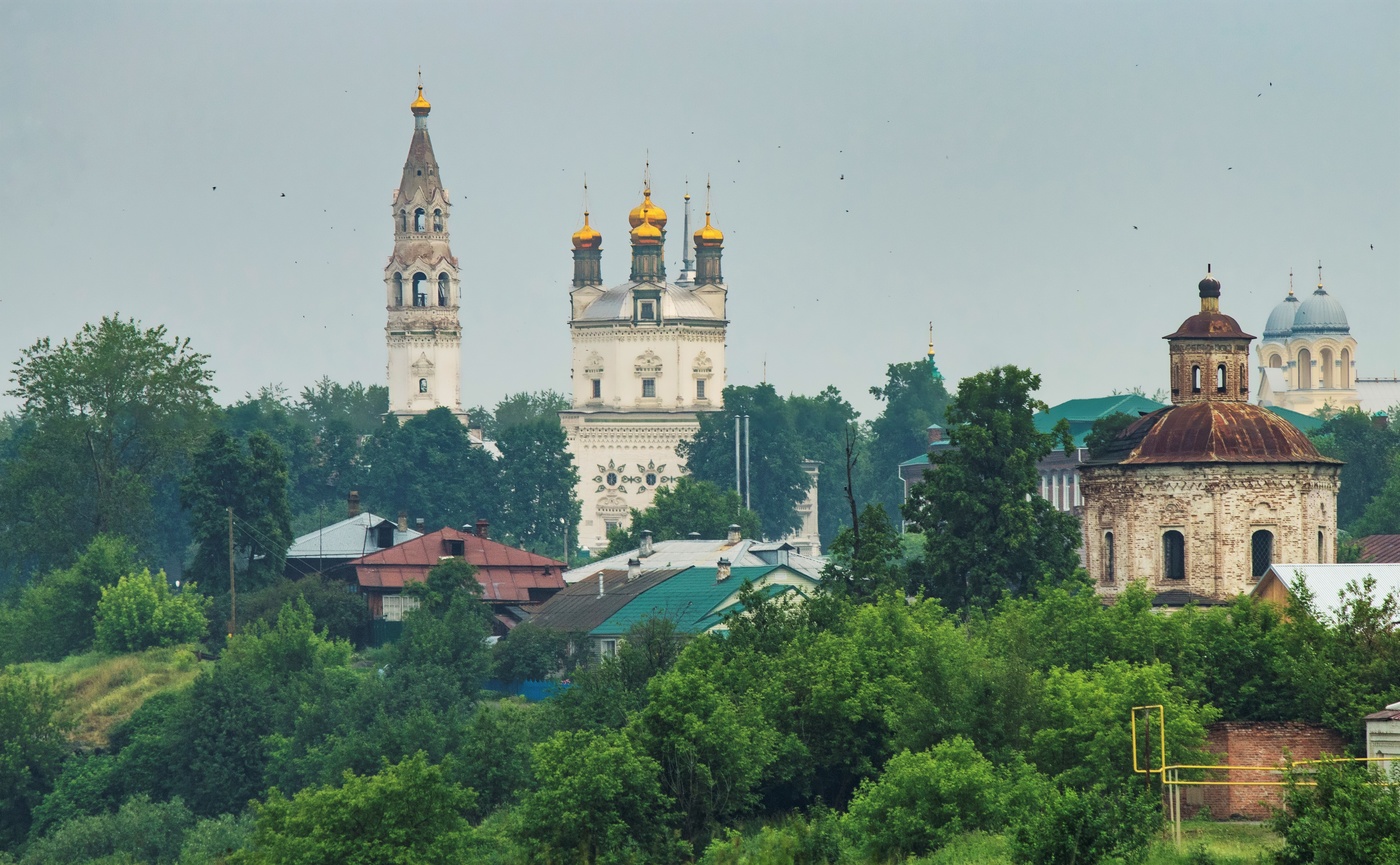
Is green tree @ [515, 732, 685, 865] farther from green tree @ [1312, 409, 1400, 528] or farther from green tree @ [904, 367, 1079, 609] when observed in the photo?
green tree @ [1312, 409, 1400, 528]

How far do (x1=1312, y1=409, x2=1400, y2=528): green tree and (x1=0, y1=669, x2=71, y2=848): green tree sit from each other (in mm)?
40804

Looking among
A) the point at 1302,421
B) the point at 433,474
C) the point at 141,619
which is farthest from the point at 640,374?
the point at 141,619

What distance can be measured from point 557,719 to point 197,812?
35.3ft

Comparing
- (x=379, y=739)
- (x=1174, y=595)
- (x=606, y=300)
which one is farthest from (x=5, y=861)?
(x=606, y=300)

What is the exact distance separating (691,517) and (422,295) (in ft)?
90.2

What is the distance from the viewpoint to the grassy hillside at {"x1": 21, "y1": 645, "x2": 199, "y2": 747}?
220 ft

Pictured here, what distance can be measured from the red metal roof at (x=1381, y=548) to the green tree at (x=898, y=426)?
1891 inches

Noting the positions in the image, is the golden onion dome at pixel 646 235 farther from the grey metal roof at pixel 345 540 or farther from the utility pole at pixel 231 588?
the utility pole at pixel 231 588

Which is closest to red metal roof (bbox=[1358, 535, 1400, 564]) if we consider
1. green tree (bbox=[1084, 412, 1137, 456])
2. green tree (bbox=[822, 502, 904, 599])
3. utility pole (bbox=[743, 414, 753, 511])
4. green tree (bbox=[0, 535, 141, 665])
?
green tree (bbox=[1084, 412, 1137, 456])

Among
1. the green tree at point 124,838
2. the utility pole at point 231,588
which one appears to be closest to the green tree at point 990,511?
the green tree at point 124,838

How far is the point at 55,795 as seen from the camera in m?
61.9

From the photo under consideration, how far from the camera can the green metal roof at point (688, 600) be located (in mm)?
65312

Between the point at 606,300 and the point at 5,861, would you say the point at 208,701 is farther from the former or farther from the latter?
the point at 606,300

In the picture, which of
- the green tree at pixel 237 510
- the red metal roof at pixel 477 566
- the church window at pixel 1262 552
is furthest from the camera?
the red metal roof at pixel 477 566
